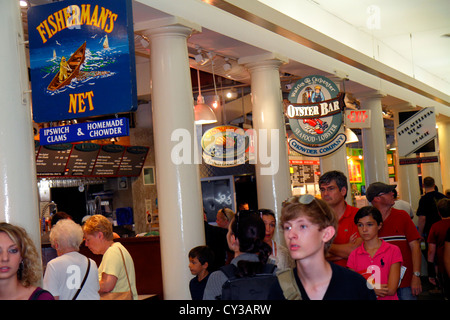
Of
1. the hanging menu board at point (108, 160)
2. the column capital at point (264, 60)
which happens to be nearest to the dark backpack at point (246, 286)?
the column capital at point (264, 60)

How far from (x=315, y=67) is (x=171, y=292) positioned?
4456 millimetres

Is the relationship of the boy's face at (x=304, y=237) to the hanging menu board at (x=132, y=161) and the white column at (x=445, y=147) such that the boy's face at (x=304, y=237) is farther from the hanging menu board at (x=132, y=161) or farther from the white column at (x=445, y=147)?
the white column at (x=445, y=147)

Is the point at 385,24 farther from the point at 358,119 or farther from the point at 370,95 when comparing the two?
the point at 358,119

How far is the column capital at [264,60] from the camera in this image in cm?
782

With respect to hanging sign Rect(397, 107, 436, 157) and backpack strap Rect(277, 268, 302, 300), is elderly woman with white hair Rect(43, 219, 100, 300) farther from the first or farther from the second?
hanging sign Rect(397, 107, 436, 157)

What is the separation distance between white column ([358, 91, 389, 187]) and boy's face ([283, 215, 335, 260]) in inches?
358

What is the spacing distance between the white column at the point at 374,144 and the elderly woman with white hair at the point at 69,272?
821cm

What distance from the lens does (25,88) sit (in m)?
4.50

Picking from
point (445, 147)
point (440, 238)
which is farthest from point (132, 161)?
point (445, 147)

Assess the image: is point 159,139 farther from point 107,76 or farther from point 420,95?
point 420,95

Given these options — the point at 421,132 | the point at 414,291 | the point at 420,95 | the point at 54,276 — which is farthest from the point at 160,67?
the point at 420,95

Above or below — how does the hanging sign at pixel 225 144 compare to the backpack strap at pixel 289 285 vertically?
above

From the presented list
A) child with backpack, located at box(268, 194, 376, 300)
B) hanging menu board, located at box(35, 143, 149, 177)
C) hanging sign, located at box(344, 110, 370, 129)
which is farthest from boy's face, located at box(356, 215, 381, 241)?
hanging menu board, located at box(35, 143, 149, 177)

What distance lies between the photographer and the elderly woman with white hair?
13.0 feet
